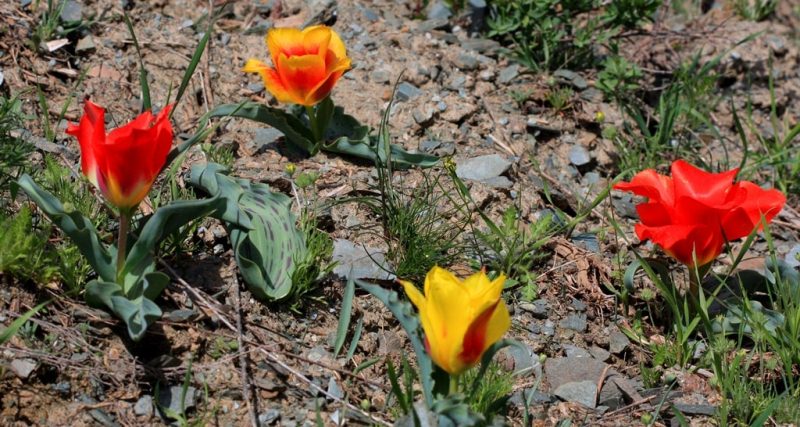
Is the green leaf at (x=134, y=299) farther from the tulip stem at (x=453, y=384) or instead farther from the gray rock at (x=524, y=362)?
the gray rock at (x=524, y=362)

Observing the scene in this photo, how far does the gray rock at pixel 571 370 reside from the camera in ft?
9.00

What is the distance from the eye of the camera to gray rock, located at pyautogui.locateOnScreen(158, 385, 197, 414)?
2.35 m

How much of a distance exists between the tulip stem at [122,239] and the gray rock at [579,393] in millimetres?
1239

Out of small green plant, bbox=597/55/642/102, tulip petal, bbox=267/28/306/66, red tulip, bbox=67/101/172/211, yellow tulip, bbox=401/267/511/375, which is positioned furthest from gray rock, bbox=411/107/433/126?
yellow tulip, bbox=401/267/511/375

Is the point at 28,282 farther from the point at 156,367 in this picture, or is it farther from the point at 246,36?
the point at 246,36

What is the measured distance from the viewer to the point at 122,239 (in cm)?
236

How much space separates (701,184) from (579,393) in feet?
2.30

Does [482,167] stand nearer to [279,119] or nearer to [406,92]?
[406,92]

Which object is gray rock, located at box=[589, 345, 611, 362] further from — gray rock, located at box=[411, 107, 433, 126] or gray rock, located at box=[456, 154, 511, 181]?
gray rock, located at box=[411, 107, 433, 126]

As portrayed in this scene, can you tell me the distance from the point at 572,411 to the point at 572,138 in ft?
4.93

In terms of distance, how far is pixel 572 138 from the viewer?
152 inches

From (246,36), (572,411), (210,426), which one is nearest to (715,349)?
(572,411)

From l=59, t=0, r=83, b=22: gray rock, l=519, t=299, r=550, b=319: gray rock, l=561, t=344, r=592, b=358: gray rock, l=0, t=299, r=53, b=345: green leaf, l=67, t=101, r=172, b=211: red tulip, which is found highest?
l=67, t=101, r=172, b=211: red tulip

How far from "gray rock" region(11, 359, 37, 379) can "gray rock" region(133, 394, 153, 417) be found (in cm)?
26
